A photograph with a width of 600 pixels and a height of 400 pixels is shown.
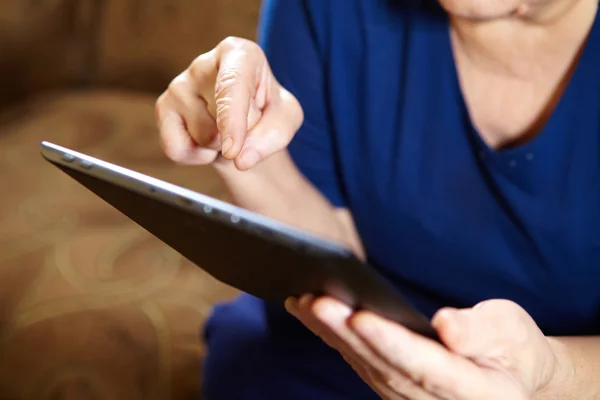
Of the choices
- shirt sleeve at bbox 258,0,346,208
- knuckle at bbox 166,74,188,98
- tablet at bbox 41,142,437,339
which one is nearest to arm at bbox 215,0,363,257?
shirt sleeve at bbox 258,0,346,208

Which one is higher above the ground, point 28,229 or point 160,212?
point 160,212

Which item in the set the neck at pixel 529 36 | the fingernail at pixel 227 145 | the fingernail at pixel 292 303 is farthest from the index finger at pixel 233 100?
the neck at pixel 529 36

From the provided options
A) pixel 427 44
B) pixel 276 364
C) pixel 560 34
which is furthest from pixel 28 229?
pixel 560 34

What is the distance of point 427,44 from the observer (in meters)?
0.64

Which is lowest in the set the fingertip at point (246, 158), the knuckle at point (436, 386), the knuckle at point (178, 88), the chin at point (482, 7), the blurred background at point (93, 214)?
the blurred background at point (93, 214)

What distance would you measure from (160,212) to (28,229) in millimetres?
694

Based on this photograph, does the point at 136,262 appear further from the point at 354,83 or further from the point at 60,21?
the point at 60,21

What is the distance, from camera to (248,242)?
0.35m

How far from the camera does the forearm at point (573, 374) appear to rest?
49 cm

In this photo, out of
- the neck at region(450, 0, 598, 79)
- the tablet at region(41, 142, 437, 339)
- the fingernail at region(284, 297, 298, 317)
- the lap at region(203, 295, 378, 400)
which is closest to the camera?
the tablet at region(41, 142, 437, 339)

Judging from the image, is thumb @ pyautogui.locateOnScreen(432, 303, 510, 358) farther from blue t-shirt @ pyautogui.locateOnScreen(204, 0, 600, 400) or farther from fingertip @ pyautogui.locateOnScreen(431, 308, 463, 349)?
blue t-shirt @ pyautogui.locateOnScreen(204, 0, 600, 400)

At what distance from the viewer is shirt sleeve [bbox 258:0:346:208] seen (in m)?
0.69

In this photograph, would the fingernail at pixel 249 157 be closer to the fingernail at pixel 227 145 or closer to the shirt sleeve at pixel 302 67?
the fingernail at pixel 227 145

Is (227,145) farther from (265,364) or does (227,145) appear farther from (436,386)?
(265,364)
